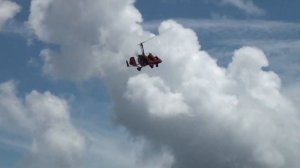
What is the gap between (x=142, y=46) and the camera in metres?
198

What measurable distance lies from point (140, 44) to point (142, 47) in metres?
5.80

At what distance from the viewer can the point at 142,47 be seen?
199375 mm

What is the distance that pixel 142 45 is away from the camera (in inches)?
7687

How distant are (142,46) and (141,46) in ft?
1.29

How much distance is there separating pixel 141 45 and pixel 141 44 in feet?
6.59

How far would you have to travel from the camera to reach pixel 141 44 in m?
193

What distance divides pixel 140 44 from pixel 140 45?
2.01 metres

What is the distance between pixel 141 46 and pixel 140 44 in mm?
4147

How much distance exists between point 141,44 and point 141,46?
14.4 feet

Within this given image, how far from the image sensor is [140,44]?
19362cm

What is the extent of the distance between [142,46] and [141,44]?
4148mm

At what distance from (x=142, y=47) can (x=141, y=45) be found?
403 cm

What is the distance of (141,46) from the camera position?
197750mm

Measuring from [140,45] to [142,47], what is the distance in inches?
150
